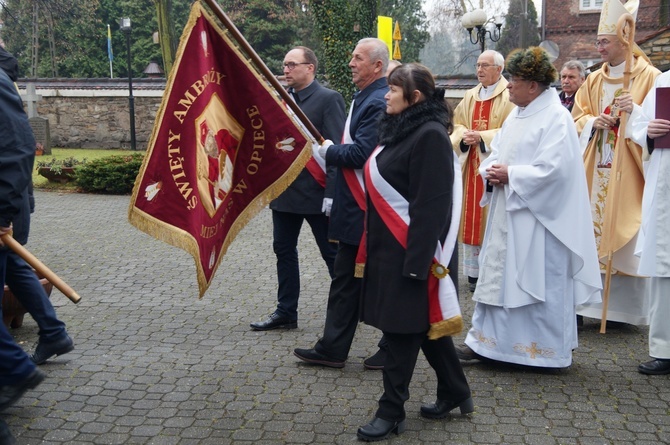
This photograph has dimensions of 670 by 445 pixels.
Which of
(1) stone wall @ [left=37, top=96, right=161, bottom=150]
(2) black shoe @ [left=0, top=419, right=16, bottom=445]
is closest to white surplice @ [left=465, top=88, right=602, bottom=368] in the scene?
(2) black shoe @ [left=0, top=419, right=16, bottom=445]

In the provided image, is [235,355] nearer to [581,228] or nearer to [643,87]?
[581,228]

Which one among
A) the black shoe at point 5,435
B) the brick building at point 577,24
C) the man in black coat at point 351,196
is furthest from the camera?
Answer: the brick building at point 577,24

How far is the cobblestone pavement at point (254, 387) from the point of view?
4164mm

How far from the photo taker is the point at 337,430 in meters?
4.21

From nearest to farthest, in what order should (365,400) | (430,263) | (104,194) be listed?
(430,263) < (365,400) < (104,194)

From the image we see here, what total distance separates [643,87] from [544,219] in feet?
5.09

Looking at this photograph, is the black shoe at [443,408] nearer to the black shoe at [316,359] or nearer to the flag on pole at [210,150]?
the black shoe at [316,359]

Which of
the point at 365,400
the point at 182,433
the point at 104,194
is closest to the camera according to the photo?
the point at 182,433

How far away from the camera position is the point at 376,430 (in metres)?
4.04

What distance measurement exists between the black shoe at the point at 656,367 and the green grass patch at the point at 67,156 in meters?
12.1

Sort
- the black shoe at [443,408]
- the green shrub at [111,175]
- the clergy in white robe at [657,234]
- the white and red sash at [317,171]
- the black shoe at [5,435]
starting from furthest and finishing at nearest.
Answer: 1. the green shrub at [111,175]
2. the white and red sash at [317,171]
3. the clergy in white robe at [657,234]
4. the black shoe at [443,408]
5. the black shoe at [5,435]

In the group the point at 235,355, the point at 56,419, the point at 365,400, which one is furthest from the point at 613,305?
the point at 56,419

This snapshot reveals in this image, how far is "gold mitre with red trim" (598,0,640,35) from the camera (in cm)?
575

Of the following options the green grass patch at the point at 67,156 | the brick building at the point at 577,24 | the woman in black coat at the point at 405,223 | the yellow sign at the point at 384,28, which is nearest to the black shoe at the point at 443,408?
the woman in black coat at the point at 405,223
